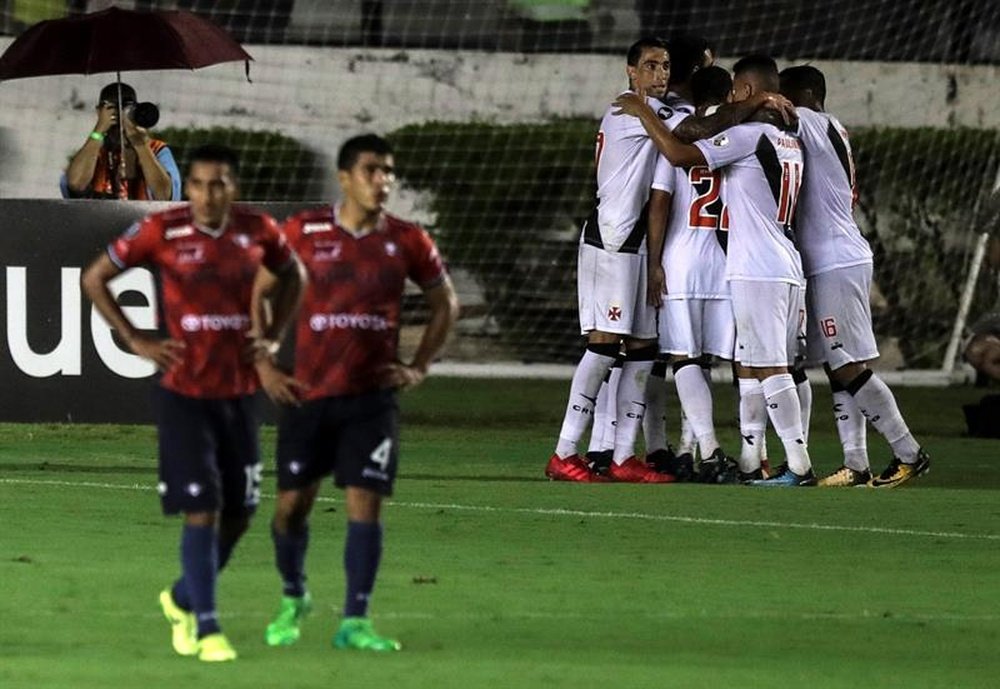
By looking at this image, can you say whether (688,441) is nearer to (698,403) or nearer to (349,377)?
(698,403)

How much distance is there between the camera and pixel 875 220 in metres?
21.9

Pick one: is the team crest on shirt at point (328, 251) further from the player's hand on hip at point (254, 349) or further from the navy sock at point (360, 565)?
the navy sock at point (360, 565)

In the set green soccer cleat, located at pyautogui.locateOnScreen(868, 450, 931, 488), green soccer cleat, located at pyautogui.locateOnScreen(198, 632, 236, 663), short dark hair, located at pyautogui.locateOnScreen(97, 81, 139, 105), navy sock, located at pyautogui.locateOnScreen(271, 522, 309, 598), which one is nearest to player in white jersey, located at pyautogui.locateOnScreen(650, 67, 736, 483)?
green soccer cleat, located at pyautogui.locateOnScreen(868, 450, 931, 488)

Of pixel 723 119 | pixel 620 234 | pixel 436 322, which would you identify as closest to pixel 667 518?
pixel 620 234

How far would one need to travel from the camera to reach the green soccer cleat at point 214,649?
7043 millimetres

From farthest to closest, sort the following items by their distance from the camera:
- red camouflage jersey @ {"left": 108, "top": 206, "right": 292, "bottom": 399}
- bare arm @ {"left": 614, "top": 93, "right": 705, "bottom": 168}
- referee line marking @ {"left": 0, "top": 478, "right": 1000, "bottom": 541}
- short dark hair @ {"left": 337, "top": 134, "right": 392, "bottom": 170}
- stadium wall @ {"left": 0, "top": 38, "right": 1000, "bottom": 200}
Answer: stadium wall @ {"left": 0, "top": 38, "right": 1000, "bottom": 200}, bare arm @ {"left": 614, "top": 93, "right": 705, "bottom": 168}, referee line marking @ {"left": 0, "top": 478, "right": 1000, "bottom": 541}, short dark hair @ {"left": 337, "top": 134, "right": 392, "bottom": 170}, red camouflage jersey @ {"left": 108, "top": 206, "right": 292, "bottom": 399}

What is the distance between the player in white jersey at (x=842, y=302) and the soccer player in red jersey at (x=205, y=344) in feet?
18.6

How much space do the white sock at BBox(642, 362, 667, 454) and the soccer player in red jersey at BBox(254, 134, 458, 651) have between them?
17.6 feet

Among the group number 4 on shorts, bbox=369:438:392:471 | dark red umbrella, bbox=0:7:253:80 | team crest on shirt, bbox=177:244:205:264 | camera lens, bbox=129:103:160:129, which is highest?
team crest on shirt, bbox=177:244:205:264

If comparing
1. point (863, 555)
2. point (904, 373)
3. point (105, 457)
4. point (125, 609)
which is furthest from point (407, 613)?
point (904, 373)

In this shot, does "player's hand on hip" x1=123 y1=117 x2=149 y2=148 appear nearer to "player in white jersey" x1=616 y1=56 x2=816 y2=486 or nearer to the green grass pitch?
the green grass pitch

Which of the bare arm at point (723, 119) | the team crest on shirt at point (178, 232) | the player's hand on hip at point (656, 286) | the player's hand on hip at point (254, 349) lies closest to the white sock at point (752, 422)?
the player's hand on hip at point (656, 286)

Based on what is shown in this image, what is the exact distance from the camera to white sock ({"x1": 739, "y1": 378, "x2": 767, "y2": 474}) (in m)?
12.4

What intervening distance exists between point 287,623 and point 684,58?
6.15m
